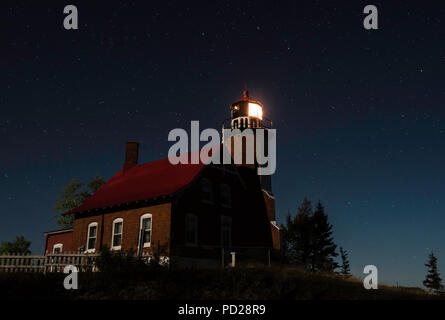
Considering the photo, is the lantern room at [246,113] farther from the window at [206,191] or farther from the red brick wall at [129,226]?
the red brick wall at [129,226]

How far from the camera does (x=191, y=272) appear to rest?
15.3 m

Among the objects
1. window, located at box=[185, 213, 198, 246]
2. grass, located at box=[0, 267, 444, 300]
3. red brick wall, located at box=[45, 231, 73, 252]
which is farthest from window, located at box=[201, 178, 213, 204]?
grass, located at box=[0, 267, 444, 300]

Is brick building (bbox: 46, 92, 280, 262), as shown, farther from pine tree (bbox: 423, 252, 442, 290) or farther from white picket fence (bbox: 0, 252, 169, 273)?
pine tree (bbox: 423, 252, 442, 290)

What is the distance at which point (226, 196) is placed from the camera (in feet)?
99.9

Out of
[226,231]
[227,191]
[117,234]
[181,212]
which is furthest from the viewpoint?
[227,191]

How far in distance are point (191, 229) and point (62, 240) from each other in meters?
13.6

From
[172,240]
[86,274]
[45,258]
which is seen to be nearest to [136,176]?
[172,240]

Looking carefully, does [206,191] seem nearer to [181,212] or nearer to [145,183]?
[181,212]

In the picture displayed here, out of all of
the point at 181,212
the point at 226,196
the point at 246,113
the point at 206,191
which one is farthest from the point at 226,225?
the point at 246,113

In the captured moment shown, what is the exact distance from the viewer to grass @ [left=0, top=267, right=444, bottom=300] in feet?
43.3
